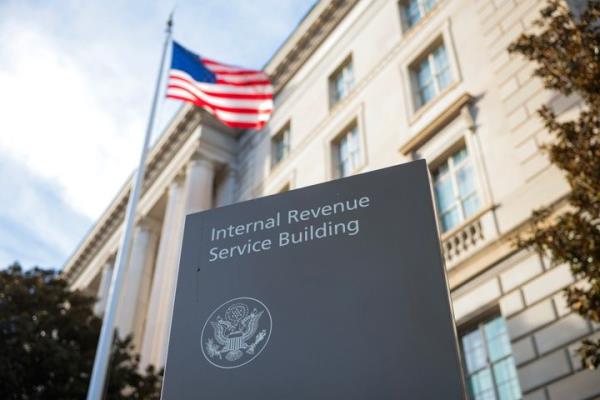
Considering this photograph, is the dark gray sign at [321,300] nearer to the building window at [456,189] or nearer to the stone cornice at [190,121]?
the building window at [456,189]

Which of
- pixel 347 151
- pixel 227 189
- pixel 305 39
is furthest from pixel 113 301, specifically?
pixel 305 39

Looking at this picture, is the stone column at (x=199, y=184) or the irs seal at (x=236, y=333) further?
the stone column at (x=199, y=184)

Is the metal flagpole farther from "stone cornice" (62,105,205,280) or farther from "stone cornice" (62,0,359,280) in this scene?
"stone cornice" (62,105,205,280)

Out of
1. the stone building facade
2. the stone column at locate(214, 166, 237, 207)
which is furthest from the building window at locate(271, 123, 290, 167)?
the stone column at locate(214, 166, 237, 207)

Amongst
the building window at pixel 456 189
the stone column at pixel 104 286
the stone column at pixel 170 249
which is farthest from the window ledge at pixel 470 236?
the stone column at pixel 104 286

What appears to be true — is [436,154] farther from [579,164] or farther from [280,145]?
[280,145]

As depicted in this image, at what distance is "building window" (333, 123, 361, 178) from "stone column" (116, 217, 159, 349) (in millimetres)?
11030

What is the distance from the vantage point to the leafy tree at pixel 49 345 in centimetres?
1353

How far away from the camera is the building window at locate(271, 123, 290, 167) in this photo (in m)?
23.5

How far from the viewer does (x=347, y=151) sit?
64.0 ft

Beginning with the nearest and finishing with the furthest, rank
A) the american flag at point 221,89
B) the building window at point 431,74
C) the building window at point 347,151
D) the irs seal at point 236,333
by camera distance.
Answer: the irs seal at point 236,333 → the american flag at point 221,89 → the building window at point 431,74 → the building window at point 347,151

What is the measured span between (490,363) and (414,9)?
11880 millimetres

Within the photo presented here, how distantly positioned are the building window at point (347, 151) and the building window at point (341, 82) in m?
1.71

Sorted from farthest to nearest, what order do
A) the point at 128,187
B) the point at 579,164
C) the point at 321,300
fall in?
1. the point at 128,187
2. the point at 579,164
3. the point at 321,300
